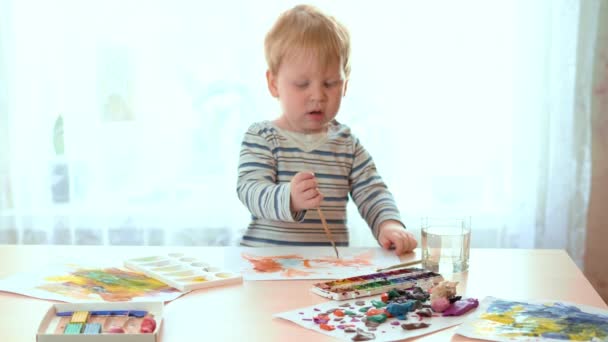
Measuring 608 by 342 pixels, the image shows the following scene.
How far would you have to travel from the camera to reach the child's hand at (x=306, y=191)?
4.23ft

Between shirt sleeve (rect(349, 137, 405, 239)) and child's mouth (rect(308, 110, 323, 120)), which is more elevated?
child's mouth (rect(308, 110, 323, 120))

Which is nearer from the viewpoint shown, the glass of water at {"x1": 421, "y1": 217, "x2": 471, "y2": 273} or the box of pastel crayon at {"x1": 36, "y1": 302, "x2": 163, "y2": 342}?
the box of pastel crayon at {"x1": 36, "y1": 302, "x2": 163, "y2": 342}

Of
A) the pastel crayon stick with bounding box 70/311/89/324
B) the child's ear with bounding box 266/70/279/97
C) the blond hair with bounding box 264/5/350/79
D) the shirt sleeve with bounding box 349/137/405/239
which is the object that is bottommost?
the pastel crayon stick with bounding box 70/311/89/324

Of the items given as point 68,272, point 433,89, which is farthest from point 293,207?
point 433,89

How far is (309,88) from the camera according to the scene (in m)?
1.52

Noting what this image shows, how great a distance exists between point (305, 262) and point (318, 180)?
0.40 meters

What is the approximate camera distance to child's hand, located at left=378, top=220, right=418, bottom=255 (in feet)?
4.34

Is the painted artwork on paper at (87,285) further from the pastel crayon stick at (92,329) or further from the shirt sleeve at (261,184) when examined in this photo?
the shirt sleeve at (261,184)

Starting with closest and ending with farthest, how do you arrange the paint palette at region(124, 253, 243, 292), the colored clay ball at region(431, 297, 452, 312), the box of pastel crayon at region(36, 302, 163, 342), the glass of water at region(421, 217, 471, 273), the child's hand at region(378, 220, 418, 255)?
the box of pastel crayon at region(36, 302, 163, 342) < the colored clay ball at region(431, 297, 452, 312) < the paint palette at region(124, 253, 243, 292) < the glass of water at region(421, 217, 471, 273) < the child's hand at region(378, 220, 418, 255)

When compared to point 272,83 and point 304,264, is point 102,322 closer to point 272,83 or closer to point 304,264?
point 304,264

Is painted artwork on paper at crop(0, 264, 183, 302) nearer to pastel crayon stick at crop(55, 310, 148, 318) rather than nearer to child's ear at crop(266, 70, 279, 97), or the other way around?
pastel crayon stick at crop(55, 310, 148, 318)

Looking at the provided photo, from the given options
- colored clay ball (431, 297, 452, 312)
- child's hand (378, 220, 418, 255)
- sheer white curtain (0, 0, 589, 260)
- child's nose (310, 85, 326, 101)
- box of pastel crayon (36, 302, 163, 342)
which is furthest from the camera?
sheer white curtain (0, 0, 589, 260)

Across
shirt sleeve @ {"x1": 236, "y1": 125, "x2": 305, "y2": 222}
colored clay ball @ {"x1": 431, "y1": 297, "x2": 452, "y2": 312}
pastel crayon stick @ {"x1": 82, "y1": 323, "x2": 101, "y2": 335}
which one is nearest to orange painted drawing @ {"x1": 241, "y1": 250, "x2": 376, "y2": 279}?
shirt sleeve @ {"x1": 236, "y1": 125, "x2": 305, "y2": 222}

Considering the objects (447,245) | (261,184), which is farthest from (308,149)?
(447,245)
